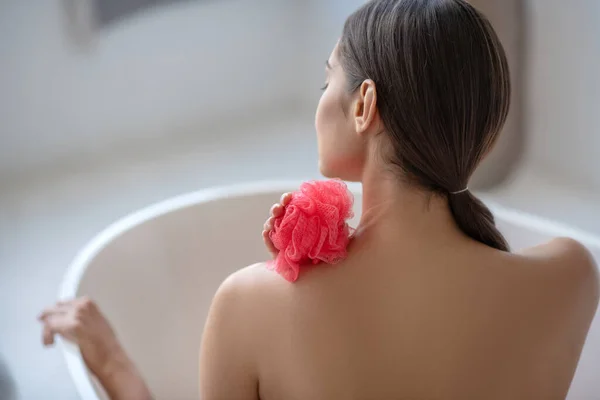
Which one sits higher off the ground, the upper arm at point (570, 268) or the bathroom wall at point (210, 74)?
the bathroom wall at point (210, 74)

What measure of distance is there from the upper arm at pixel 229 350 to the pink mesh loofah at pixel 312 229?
0.06 m

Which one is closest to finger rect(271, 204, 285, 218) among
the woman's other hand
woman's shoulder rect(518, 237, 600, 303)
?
the woman's other hand

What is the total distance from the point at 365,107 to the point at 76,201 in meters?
1.09

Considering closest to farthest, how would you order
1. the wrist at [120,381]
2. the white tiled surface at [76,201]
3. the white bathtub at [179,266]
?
the wrist at [120,381], the white tiled surface at [76,201], the white bathtub at [179,266]

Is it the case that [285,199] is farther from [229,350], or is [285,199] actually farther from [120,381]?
[120,381]

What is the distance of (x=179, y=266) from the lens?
1.48 metres

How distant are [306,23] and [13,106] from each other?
2.75 feet

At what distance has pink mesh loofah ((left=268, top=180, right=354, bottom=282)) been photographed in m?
0.81

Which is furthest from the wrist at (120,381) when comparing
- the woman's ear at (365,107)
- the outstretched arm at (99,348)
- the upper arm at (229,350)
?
the woman's ear at (365,107)

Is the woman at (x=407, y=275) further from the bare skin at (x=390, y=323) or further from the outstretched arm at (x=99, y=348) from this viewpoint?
the outstretched arm at (x=99, y=348)

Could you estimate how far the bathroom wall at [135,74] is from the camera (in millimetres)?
1694

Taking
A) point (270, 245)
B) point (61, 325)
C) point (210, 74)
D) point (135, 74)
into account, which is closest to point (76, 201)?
point (135, 74)

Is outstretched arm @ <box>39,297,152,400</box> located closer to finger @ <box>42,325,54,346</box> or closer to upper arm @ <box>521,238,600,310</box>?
finger @ <box>42,325,54,346</box>

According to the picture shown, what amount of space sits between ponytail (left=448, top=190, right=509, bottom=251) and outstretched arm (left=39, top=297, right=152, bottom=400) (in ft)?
1.70
